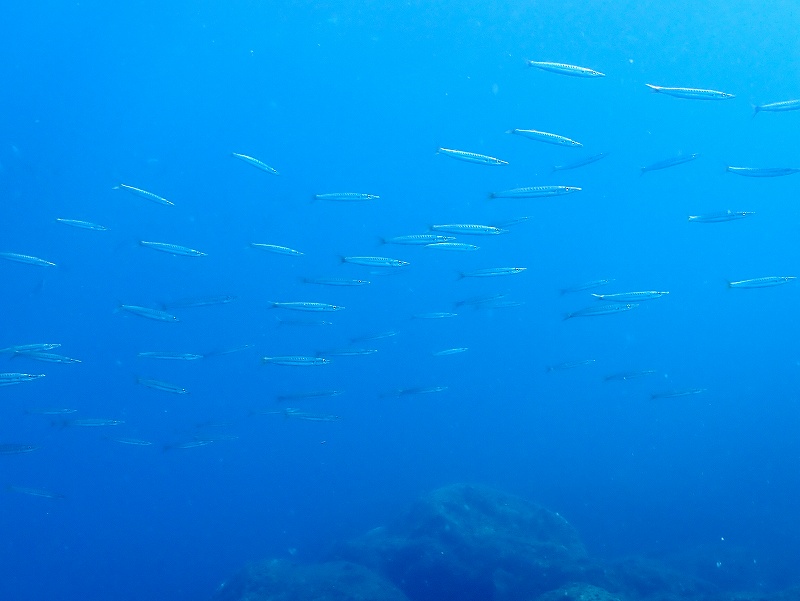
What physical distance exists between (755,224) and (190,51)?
7427 cm

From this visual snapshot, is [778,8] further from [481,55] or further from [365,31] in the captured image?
[365,31]

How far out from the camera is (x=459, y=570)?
932 cm

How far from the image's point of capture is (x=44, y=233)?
28.1 m

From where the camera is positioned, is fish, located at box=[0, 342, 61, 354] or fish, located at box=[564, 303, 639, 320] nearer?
fish, located at box=[0, 342, 61, 354]

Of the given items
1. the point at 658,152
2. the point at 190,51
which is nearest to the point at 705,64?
the point at 658,152

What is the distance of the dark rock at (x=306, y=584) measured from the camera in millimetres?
8367

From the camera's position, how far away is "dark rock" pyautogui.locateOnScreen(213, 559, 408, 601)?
8367mm

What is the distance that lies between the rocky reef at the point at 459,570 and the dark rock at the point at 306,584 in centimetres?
2

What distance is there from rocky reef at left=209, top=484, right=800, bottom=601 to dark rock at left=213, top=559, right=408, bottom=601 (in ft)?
0.06

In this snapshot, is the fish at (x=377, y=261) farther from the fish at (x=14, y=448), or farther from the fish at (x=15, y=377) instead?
the fish at (x=14, y=448)

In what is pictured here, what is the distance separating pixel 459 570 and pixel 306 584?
8.38 feet

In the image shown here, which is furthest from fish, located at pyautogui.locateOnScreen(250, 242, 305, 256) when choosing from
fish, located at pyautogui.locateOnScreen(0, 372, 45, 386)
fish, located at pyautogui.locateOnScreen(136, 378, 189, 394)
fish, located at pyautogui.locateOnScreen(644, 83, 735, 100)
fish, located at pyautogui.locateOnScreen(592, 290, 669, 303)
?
fish, located at pyautogui.locateOnScreen(644, 83, 735, 100)

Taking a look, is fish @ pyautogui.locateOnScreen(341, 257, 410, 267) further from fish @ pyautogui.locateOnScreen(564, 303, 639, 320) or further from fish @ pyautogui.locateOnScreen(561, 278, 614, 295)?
fish @ pyautogui.locateOnScreen(561, 278, 614, 295)

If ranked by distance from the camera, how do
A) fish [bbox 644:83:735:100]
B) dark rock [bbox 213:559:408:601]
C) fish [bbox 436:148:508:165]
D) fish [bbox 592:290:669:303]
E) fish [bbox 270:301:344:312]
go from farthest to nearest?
dark rock [bbox 213:559:408:601] → fish [bbox 270:301:344:312] → fish [bbox 592:290:669:303] → fish [bbox 436:148:508:165] → fish [bbox 644:83:735:100]
